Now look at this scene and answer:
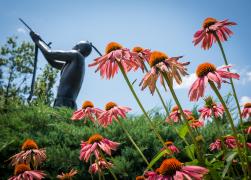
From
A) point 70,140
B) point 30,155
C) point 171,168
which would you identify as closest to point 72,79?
point 70,140

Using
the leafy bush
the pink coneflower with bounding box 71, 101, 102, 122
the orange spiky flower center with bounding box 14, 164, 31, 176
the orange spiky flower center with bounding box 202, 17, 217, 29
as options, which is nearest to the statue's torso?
the leafy bush

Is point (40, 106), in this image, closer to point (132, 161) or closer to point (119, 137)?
point (119, 137)

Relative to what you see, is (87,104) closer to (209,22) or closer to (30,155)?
(30,155)

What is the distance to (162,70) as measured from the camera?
1.47m

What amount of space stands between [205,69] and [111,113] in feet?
3.35

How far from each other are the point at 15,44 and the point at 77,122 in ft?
71.2

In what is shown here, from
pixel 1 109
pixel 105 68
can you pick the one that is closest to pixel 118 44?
pixel 105 68

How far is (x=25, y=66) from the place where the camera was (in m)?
25.6

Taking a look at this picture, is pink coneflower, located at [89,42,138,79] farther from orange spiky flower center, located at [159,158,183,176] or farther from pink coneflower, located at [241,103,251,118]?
pink coneflower, located at [241,103,251,118]

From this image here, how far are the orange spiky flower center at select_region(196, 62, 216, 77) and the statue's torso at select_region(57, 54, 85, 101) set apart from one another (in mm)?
8910

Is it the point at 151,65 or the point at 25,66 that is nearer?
the point at 151,65

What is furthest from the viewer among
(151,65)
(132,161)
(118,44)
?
(132,161)

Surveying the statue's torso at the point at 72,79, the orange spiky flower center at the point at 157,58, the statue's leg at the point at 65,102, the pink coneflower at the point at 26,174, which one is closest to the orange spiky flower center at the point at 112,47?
the orange spiky flower center at the point at 157,58

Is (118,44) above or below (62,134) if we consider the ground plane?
above
